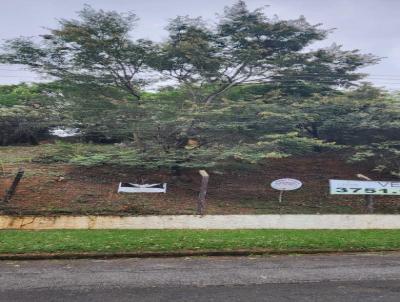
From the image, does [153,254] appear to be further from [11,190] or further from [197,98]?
[197,98]

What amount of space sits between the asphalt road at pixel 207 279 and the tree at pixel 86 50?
13243 mm

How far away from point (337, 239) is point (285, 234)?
5.71 feet

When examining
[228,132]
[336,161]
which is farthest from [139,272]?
[336,161]

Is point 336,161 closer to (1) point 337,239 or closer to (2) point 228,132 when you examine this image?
(2) point 228,132

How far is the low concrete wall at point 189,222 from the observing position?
50.1ft

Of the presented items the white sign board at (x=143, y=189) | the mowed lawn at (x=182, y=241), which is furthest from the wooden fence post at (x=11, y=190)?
the white sign board at (x=143, y=189)

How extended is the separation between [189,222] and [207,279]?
765cm

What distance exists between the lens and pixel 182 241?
38.7 feet

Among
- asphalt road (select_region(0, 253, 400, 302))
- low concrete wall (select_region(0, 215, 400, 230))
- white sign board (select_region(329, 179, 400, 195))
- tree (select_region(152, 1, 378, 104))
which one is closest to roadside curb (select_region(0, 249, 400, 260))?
asphalt road (select_region(0, 253, 400, 302))

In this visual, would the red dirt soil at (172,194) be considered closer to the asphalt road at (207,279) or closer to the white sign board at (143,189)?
the white sign board at (143,189)

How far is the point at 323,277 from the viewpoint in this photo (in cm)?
819

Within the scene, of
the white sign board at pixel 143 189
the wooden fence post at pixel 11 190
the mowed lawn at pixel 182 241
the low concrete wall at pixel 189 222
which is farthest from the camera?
the white sign board at pixel 143 189

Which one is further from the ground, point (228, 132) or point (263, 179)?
point (228, 132)

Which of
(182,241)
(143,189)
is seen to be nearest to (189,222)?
(143,189)
